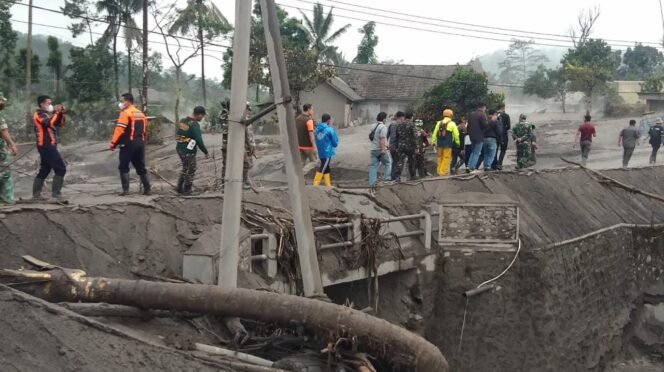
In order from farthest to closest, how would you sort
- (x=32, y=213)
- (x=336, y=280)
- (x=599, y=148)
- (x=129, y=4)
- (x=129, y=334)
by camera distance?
(x=129, y=4)
(x=599, y=148)
(x=336, y=280)
(x=32, y=213)
(x=129, y=334)

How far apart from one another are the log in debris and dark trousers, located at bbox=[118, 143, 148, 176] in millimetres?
4007

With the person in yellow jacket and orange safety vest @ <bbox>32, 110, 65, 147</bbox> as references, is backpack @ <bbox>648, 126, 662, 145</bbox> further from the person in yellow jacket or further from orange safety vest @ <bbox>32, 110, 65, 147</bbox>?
orange safety vest @ <bbox>32, 110, 65, 147</bbox>

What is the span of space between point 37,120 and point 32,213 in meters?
2.34

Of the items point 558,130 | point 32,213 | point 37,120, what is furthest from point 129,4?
point 32,213

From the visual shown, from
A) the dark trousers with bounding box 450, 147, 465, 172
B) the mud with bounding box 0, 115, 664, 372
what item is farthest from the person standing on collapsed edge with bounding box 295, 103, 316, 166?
the dark trousers with bounding box 450, 147, 465, 172

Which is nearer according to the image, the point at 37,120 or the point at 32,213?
the point at 32,213

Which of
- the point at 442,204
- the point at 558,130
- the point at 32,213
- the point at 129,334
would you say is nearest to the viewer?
the point at 129,334

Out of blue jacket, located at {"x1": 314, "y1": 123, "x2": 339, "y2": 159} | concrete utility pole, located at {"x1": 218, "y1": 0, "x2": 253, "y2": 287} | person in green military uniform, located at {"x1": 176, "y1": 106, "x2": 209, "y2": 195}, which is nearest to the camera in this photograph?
concrete utility pole, located at {"x1": 218, "y1": 0, "x2": 253, "y2": 287}

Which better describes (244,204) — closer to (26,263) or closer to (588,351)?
(26,263)

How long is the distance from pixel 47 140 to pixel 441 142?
778cm

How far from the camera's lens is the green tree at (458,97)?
27820 mm

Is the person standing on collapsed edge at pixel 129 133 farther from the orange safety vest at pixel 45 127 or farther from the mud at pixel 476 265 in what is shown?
the mud at pixel 476 265

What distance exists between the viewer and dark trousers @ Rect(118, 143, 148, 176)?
1005 centimetres

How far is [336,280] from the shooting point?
31.1 ft
